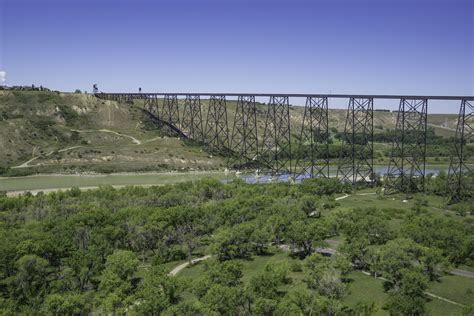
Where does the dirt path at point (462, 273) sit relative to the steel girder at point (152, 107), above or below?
below

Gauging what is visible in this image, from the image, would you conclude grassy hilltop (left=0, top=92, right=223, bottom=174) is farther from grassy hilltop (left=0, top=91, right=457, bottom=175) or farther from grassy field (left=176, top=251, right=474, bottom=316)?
grassy field (left=176, top=251, right=474, bottom=316)

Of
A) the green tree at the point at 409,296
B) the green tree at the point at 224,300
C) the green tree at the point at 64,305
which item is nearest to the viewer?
the green tree at the point at 409,296

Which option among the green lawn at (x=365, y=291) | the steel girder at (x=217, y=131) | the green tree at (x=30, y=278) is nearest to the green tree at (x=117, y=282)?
the green tree at (x=30, y=278)

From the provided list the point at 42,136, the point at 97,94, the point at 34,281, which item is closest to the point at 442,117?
the point at 97,94

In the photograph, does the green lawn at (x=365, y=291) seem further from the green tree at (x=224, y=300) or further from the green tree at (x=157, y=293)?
the green tree at (x=157, y=293)

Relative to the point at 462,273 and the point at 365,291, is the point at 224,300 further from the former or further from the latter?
the point at 462,273

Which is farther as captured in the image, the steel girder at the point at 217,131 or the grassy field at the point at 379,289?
the steel girder at the point at 217,131

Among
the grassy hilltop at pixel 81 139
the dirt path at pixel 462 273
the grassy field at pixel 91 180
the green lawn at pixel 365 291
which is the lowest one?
the grassy field at pixel 91 180
